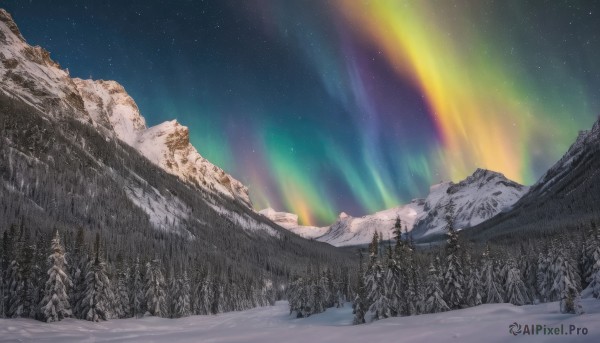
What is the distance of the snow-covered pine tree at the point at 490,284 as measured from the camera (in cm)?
6066

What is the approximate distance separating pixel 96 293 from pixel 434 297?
163ft

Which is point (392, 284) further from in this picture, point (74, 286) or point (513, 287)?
point (74, 286)

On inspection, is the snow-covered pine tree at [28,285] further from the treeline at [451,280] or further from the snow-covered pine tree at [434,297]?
the snow-covered pine tree at [434,297]

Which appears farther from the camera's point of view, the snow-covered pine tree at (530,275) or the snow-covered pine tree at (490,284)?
the snow-covered pine tree at (530,275)

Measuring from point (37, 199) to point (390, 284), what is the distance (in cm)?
17467

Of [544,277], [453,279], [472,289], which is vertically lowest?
[472,289]

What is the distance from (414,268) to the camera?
201 ft

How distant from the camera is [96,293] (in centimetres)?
6325

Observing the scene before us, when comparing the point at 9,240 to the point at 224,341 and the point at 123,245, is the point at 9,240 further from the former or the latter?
the point at 123,245

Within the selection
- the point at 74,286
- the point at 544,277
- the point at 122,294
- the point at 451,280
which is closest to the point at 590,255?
the point at 544,277

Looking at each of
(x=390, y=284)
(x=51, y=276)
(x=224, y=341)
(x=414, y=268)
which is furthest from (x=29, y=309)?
(x=414, y=268)

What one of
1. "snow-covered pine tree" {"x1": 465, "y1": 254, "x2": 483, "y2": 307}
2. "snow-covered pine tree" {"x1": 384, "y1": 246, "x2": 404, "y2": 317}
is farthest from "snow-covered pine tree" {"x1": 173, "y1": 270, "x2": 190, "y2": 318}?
"snow-covered pine tree" {"x1": 465, "y1": 254, "x2": 483, "y2": 307}

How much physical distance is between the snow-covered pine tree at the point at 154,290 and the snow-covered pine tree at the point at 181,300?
6.37 meters

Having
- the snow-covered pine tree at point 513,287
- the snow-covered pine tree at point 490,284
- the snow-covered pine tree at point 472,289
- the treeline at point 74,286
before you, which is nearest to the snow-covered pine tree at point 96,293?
the treeline at point 74,286
